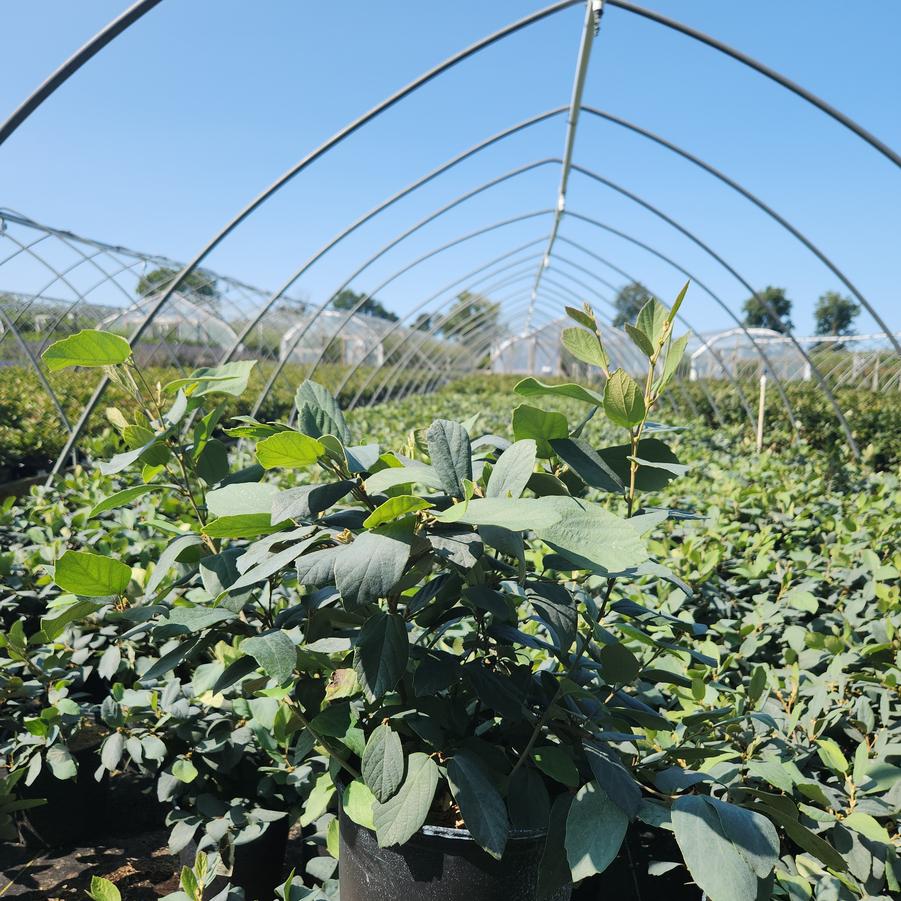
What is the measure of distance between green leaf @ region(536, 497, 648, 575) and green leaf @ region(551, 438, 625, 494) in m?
0.14

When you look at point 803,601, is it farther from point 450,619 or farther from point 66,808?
point 66,808

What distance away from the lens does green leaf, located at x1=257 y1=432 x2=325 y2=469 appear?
786 mm

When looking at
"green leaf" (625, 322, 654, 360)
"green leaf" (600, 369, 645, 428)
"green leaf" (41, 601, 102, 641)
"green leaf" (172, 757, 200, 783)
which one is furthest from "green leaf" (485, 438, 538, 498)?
"green leaf" (172, 757, 200, 783)

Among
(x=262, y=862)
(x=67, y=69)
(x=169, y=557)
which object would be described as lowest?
(x=262, y=862)

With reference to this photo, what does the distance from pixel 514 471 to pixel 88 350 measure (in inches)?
21.9

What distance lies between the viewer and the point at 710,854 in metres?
0.75

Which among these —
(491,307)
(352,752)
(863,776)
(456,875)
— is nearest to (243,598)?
(352,752)

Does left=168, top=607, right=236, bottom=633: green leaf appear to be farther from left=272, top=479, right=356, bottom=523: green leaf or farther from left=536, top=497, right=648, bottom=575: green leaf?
left=536, top=497, right=648, bottom=575: green leaf

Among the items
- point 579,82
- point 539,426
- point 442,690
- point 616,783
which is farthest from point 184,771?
point 579,82

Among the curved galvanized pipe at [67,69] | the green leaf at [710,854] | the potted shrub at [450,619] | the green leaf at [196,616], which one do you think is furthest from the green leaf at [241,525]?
the curved galvanized pipe at [67,69]

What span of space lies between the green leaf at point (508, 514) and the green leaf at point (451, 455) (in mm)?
98

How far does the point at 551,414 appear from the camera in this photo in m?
0.90

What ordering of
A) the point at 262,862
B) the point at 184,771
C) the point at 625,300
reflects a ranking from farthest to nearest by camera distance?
→ the point at 625,300, the point at 262,862, the point at 184,771

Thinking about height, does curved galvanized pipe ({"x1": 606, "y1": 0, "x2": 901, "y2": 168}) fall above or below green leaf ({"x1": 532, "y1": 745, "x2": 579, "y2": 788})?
above
